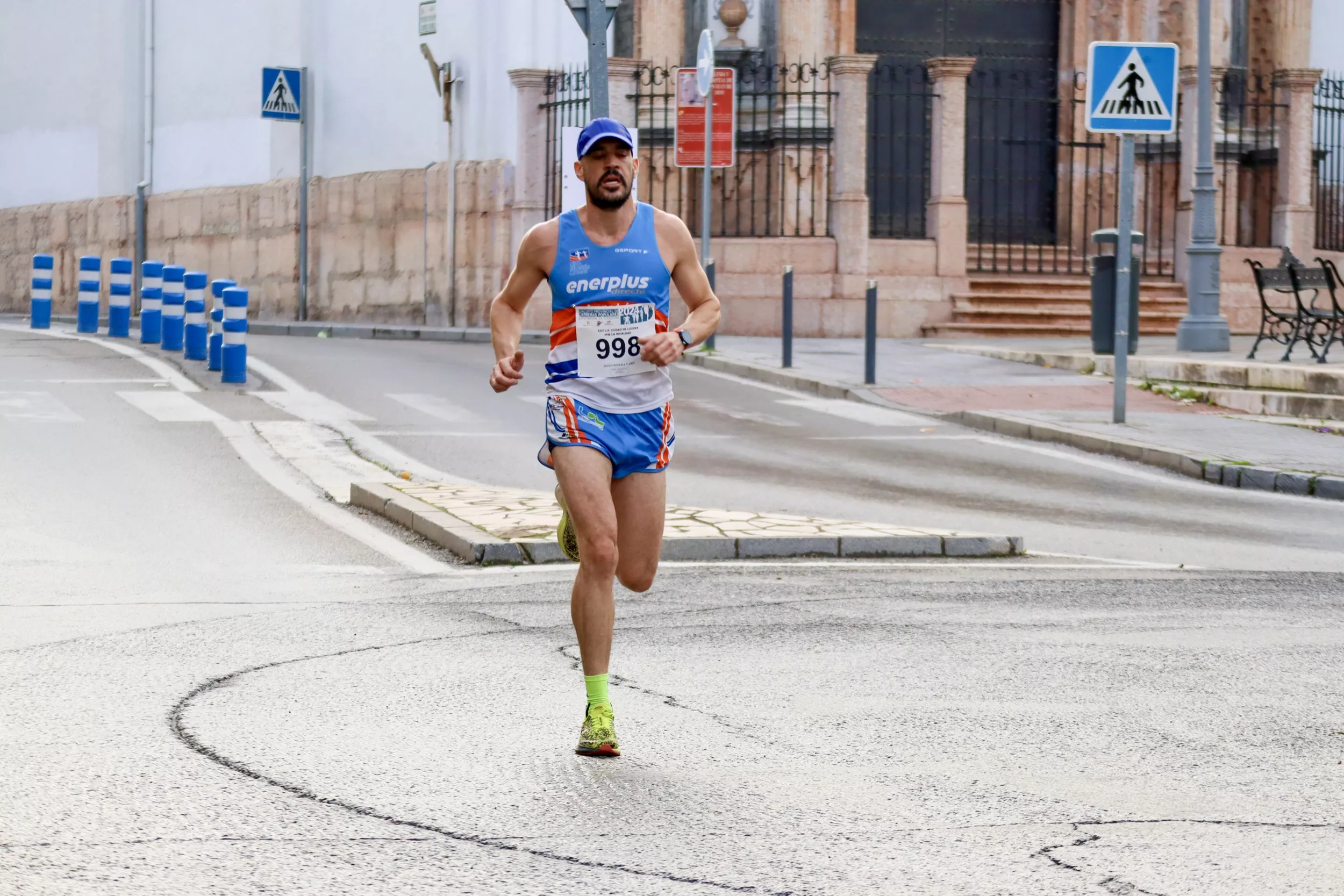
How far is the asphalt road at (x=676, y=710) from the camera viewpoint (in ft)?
14.2

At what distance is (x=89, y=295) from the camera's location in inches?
977

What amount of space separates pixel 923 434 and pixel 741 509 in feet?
14.3

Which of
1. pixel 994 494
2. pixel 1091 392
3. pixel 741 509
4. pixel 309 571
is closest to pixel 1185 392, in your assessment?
pixel 1091 392

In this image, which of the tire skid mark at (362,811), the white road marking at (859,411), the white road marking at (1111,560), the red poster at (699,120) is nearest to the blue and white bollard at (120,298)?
the red poster at (699,120)

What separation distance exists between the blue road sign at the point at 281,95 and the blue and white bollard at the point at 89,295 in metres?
4.76

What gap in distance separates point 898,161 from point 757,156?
6.63ft

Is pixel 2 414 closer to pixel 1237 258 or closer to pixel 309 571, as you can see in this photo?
pixel 309 571

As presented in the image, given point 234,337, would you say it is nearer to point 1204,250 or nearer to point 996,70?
point 1204,250

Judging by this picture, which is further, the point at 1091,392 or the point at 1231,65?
the point at 1231,65

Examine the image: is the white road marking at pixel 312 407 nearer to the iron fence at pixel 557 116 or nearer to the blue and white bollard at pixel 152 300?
the blue and white bollard at pixel 152 300

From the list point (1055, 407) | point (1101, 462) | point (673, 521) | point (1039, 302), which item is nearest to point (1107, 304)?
point (1055, 407)

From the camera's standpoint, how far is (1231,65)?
1118 inches

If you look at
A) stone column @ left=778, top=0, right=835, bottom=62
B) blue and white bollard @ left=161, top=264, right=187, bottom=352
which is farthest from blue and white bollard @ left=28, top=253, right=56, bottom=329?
stone column @ left=778, top=0, right=835, bottom=62

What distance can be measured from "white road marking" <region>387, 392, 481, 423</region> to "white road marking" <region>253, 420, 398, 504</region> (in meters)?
1.19
